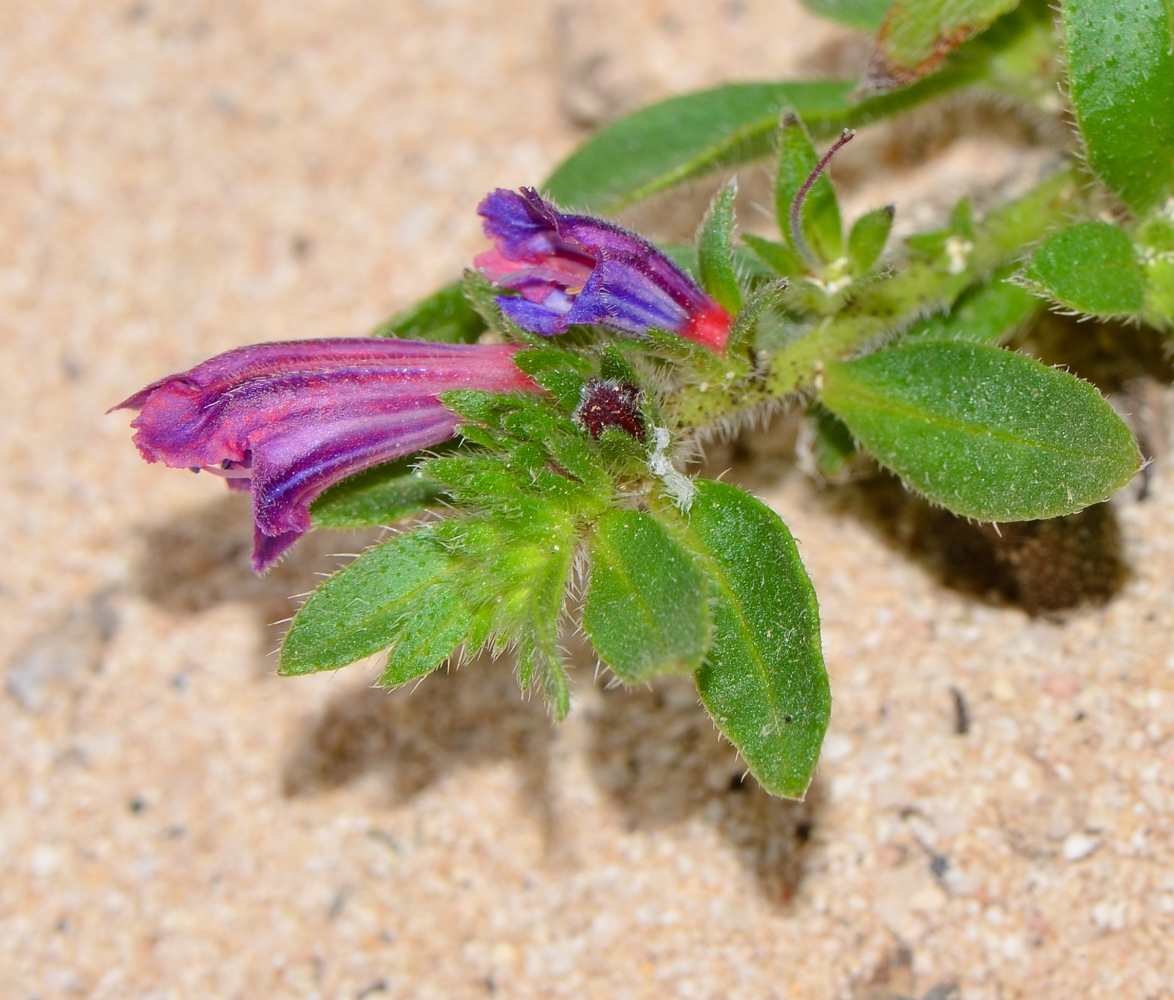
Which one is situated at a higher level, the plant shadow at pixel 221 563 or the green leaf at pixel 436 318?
the green leaf at pixel 436 318

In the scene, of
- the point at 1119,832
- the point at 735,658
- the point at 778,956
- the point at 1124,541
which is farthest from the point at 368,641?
the point at 1124,541

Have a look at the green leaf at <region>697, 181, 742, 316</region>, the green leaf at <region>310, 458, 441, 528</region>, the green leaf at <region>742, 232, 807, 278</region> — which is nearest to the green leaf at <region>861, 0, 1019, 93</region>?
the green leaf at <region>742, 232, 807, 278</region>

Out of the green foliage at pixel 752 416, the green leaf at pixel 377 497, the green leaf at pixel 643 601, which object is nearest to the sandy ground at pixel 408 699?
the green foliage at pixel 752 416

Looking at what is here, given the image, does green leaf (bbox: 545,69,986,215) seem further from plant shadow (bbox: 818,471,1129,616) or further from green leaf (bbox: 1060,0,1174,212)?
plant shadow (bbox: 818,471,1129,616)

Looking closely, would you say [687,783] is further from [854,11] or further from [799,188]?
[854,11]

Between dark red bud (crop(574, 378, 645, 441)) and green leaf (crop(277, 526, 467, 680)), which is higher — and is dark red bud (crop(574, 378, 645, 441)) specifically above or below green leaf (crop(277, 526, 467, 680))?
above

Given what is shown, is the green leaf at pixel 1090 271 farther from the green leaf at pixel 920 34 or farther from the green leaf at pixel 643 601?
the green leaf at pixel 643 601
